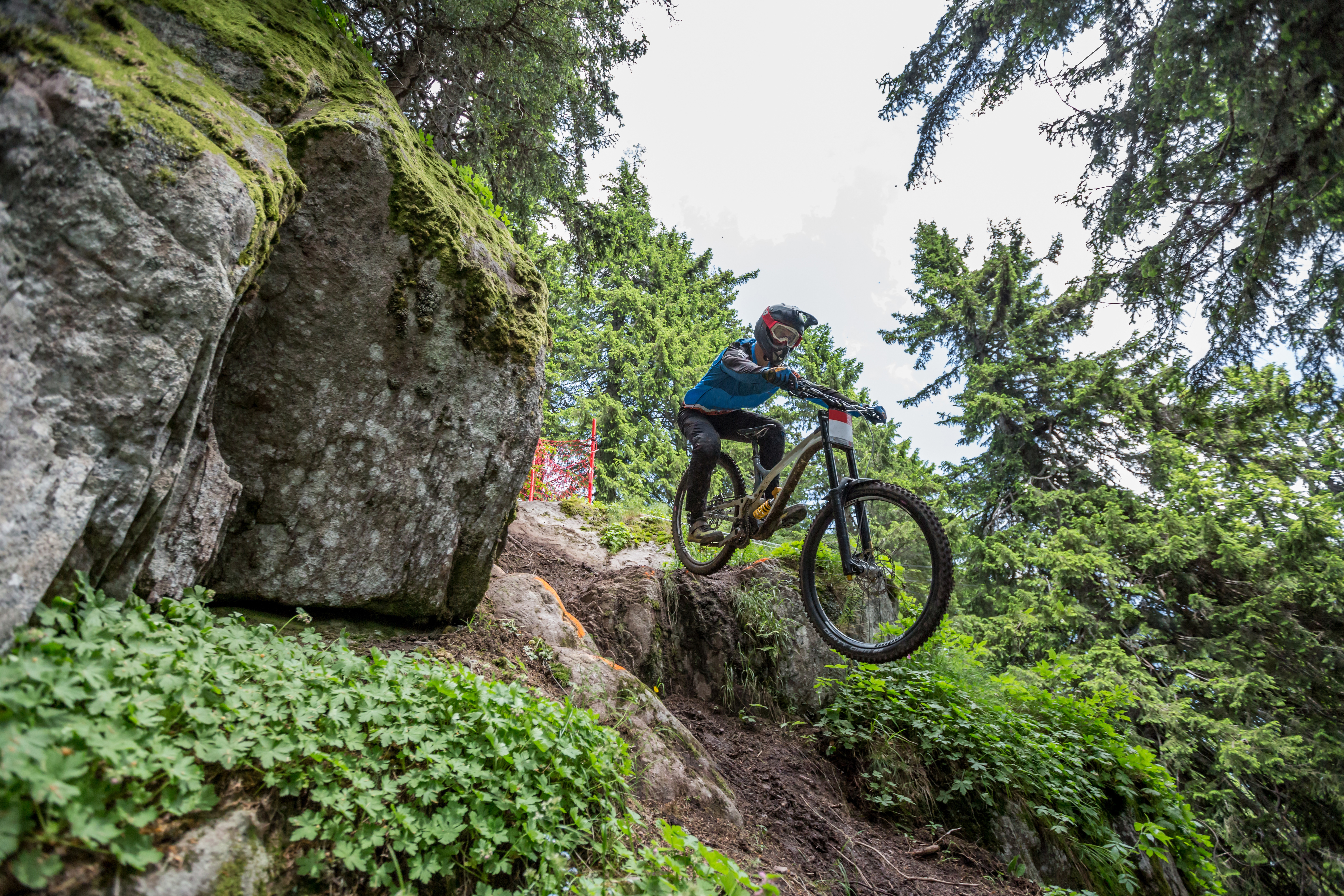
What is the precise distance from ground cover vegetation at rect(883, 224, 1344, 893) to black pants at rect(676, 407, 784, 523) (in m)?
3.71

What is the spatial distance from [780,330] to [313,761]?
14.1 ft

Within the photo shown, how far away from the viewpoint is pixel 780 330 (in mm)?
4953

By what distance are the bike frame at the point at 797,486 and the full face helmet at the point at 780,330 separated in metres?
0.90

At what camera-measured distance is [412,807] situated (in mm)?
1805

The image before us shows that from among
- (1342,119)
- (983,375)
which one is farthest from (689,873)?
(983,375)

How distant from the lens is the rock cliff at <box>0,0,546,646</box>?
1508 mm

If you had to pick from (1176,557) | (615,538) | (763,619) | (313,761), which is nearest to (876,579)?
(763,619)

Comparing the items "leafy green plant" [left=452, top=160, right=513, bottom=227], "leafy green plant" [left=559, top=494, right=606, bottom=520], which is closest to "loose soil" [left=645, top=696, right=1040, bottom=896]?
"leafy green plant" [left=559, top=494, right=606, bottom=520]

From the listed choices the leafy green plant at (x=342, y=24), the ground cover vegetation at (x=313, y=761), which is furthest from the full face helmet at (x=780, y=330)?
the ground cover vegetation at (x=313, y=761)

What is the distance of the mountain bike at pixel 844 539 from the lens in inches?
139

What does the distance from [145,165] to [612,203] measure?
18.7m

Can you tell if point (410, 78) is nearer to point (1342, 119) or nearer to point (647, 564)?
point (647, 564)

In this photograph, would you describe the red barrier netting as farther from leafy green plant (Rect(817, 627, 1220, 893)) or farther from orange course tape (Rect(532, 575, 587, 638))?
leafy green plant (Rect(817, 627, 1220, 893))

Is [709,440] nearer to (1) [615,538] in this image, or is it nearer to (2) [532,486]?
(1) [615,538]
